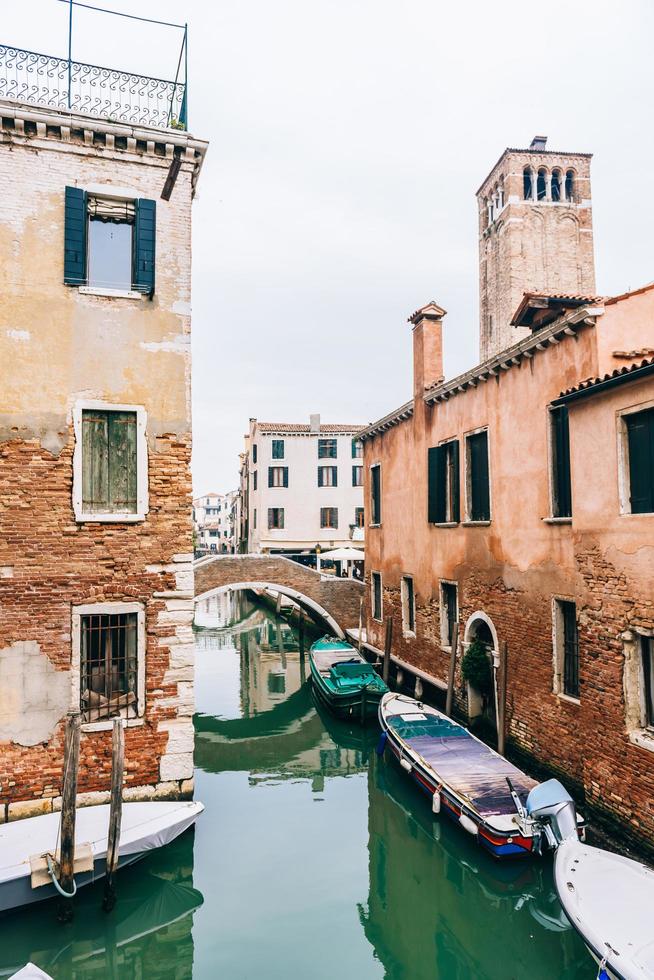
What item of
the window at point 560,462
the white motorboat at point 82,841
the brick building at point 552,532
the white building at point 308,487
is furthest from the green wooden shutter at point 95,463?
the white building at point 308,487

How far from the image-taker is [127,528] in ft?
26.7

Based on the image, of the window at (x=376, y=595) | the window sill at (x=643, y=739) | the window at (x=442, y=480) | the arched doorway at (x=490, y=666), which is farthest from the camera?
the window at (x=376, y=595)

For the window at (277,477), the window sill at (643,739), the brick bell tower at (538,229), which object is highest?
the brick bell tower at (538,229)

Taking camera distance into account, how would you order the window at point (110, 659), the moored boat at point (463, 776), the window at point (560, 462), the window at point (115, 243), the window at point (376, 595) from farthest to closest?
1. the window at point (376, 595)
2. the window at point (560, 462)
3. the window at point (115, 243)
4. the window at point (110, 659)
5. the moored boat at point (463, 776)

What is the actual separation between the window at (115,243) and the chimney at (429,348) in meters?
7.31

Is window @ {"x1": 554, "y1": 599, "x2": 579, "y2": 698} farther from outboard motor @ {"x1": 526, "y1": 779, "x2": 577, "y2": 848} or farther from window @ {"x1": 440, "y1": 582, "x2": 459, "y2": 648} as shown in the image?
window @ {"x1": 440, "y1": 582, "x2": 459, "y2": 648}

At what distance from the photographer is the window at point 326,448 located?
3478cm

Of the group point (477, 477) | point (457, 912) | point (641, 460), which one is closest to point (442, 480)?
point (477, 477)

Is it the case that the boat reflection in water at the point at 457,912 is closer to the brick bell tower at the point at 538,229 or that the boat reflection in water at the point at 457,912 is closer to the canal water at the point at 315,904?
the canal water at the point at 315,904

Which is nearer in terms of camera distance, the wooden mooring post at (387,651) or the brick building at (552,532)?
the brick building at (552,532)

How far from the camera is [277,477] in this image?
34.5 m

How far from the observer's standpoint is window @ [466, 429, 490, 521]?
1183cm

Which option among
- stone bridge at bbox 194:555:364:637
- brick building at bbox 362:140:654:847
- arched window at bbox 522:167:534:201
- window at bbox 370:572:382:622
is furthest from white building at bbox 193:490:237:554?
brick building at bbox 362:140:654:847

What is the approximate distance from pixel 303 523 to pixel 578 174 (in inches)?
920
